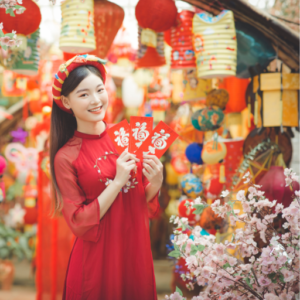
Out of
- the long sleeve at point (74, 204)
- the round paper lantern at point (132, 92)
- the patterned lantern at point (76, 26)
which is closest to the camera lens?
the long sleeve at point (74, 204)

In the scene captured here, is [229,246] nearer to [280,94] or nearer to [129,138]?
[129,138]

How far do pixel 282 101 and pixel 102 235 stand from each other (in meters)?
1.29

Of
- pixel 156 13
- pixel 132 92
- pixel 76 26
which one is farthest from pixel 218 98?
pixel 132 92

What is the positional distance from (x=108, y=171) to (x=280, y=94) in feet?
3.83

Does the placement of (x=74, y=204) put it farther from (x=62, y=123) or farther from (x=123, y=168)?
(x=62, y=123)

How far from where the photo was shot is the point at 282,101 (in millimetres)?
2211

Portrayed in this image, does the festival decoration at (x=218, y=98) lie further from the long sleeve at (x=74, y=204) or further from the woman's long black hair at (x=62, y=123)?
the long sleeve at (x=74, y=204)

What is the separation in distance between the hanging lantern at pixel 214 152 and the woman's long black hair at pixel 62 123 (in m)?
0.97

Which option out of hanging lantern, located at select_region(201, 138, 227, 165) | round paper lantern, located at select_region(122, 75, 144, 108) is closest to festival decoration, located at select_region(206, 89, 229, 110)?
hanging lantern, located at select_region(201, 138, 227, 165)

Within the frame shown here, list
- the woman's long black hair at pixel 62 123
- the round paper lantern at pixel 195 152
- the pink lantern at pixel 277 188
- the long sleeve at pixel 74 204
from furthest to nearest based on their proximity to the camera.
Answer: the round paper lantern at pixel 195 152 < the pink lantern at pixel 277 188 < the woman's long black hair at pixel 62 123 < the long sleeve at pixel 74 204

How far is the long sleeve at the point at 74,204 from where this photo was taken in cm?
149

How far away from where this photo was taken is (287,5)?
382cm

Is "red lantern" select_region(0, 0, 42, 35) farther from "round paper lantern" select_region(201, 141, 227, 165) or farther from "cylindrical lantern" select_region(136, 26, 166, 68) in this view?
"round paper lantern" select_region(201, 141, 227, 165)

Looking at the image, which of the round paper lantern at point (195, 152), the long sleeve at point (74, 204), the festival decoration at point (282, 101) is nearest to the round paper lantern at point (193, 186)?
the round paper lantern at point (195, 152)
